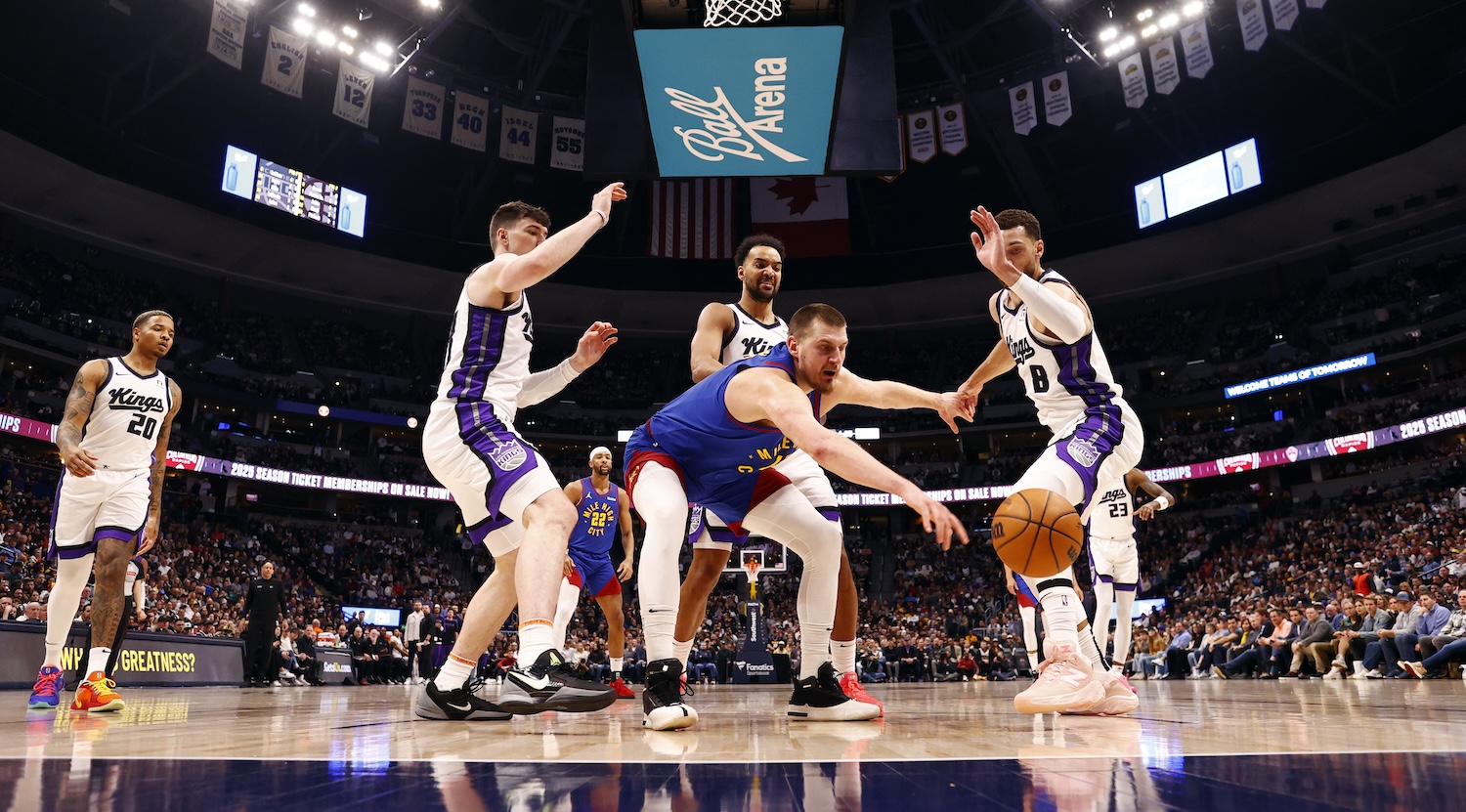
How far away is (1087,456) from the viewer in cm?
411

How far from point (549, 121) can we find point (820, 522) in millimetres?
25936

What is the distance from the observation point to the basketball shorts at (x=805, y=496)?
4.44 m

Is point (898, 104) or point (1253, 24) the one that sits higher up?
point (898, 104)

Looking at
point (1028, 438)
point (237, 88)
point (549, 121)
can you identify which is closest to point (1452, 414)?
point (1028, 438)

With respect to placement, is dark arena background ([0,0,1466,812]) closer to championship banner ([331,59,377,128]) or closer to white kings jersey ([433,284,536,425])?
championship banner ([331,59,377,128])

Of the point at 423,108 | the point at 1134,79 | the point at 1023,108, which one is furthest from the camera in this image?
the point at 1023,108

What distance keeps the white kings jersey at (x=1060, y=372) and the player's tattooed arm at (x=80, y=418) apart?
4966 mm

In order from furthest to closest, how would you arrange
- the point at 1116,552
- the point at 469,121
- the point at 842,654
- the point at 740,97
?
the point at 469,121
the point at 740,97
the point at 1116,552
the point at 842,654

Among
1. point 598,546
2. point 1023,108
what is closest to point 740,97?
point 598,546

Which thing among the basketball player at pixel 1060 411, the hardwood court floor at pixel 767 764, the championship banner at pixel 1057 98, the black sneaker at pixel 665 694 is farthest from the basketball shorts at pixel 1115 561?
the championship banner at pixel 1057 98

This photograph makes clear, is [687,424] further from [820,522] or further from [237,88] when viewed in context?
[237,88]

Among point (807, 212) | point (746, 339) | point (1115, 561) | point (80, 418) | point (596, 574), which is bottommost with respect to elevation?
point (596, 574)

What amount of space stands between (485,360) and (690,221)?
74.1ft

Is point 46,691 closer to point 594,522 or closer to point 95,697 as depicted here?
point 95,697
